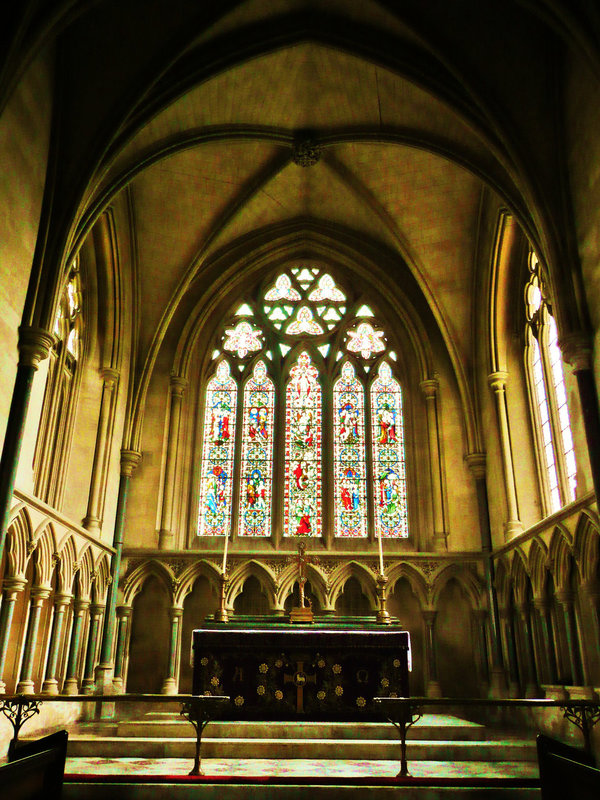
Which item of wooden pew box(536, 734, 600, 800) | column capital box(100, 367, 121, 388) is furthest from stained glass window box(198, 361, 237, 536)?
wooden pew box(536, 734, 600, 800)

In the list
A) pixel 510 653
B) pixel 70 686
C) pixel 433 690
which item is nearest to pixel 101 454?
pixel 70 686

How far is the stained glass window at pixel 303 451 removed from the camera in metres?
14.7

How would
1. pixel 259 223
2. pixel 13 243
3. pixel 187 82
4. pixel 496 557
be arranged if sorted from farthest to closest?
pixel 259 223
pixel 496 557
pixel 187 82
pixel 13 243

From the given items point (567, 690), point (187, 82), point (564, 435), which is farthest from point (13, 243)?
point (567, 690)

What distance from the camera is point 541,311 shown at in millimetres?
12680

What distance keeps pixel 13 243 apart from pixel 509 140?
6807 mm

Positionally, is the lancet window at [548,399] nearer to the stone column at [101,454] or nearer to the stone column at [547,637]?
the stone column at [547,637]

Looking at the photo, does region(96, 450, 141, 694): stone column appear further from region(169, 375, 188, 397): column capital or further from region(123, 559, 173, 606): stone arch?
region(169, 375, 188, 397): column capital

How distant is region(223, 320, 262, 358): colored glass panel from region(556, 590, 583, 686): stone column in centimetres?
836

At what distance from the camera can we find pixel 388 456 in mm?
15219

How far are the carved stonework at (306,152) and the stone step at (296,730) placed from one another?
377 inches

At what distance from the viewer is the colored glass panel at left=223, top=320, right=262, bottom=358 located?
16.2 meters

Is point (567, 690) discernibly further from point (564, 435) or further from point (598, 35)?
point (598, 35)

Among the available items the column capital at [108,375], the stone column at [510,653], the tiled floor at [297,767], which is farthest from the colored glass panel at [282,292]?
the tiled floor at [297,767]
